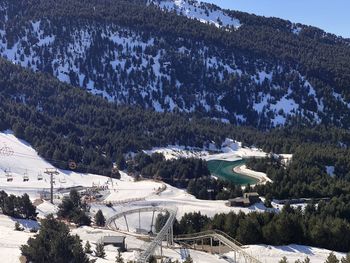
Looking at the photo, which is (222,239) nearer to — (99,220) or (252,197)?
(99,220)

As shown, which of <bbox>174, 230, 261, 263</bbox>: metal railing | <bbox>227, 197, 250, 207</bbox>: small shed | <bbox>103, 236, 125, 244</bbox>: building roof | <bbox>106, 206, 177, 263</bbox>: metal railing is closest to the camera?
<bbox>106, 206, 177, 263</bbox>: metal railing

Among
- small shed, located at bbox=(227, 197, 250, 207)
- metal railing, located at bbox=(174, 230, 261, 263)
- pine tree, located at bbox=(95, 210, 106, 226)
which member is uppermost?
metal railing, located at bbox=(174, 230, 261, 263)

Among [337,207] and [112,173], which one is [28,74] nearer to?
[112,173]

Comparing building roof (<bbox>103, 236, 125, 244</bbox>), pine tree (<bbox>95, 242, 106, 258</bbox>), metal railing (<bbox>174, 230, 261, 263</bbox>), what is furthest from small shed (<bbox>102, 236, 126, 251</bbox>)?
metal railing (<bbox>174, 230, 261, 263</bbox>)

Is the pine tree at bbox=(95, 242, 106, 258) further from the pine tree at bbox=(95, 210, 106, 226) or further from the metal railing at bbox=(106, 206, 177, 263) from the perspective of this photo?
the pine tree at bbox=(95, 210, 106, 226)

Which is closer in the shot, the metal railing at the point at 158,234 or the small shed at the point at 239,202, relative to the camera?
the metal railing at the point at 158,234

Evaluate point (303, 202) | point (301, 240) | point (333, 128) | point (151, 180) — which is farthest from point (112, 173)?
point (333, 128)

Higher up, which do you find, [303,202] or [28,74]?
[28,74]

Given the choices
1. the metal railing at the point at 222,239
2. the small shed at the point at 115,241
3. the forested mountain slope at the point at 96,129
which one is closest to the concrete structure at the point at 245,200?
the metal railing at the point at 222,239

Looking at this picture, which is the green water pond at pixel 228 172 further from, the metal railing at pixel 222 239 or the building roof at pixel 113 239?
the building roof at pixel 113 239
